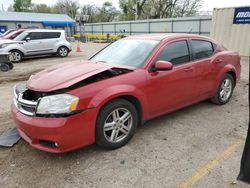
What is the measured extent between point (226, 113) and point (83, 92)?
319cm

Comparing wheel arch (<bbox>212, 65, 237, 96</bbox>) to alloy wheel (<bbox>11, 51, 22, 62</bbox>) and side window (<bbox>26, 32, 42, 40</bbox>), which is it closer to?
alloy wheel (<bbox>11, 51, 22, 62</bbox>)

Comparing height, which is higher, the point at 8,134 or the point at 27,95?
the point at 27,95

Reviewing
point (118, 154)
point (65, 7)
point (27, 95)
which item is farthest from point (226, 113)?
point (65, 7)

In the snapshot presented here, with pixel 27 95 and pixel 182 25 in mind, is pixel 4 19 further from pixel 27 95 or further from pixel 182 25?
pixel 27 95

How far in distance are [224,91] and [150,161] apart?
117 inches

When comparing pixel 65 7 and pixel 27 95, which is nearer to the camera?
pixel 27 95

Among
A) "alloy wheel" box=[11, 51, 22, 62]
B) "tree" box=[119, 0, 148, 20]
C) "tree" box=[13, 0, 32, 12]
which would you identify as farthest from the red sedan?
"tree" box=[13, 0, 32, 12]

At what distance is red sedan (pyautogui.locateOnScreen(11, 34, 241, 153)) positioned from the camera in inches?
115

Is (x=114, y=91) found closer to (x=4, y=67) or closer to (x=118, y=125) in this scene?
(x=118, y=125)

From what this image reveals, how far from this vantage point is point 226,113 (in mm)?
4789

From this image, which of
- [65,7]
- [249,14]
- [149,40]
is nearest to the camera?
[149,40]

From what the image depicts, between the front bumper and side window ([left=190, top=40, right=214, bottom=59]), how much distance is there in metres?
2.54

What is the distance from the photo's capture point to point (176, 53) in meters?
4.21

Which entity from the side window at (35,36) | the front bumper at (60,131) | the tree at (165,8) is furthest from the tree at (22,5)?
the front bumper at (60,131)
